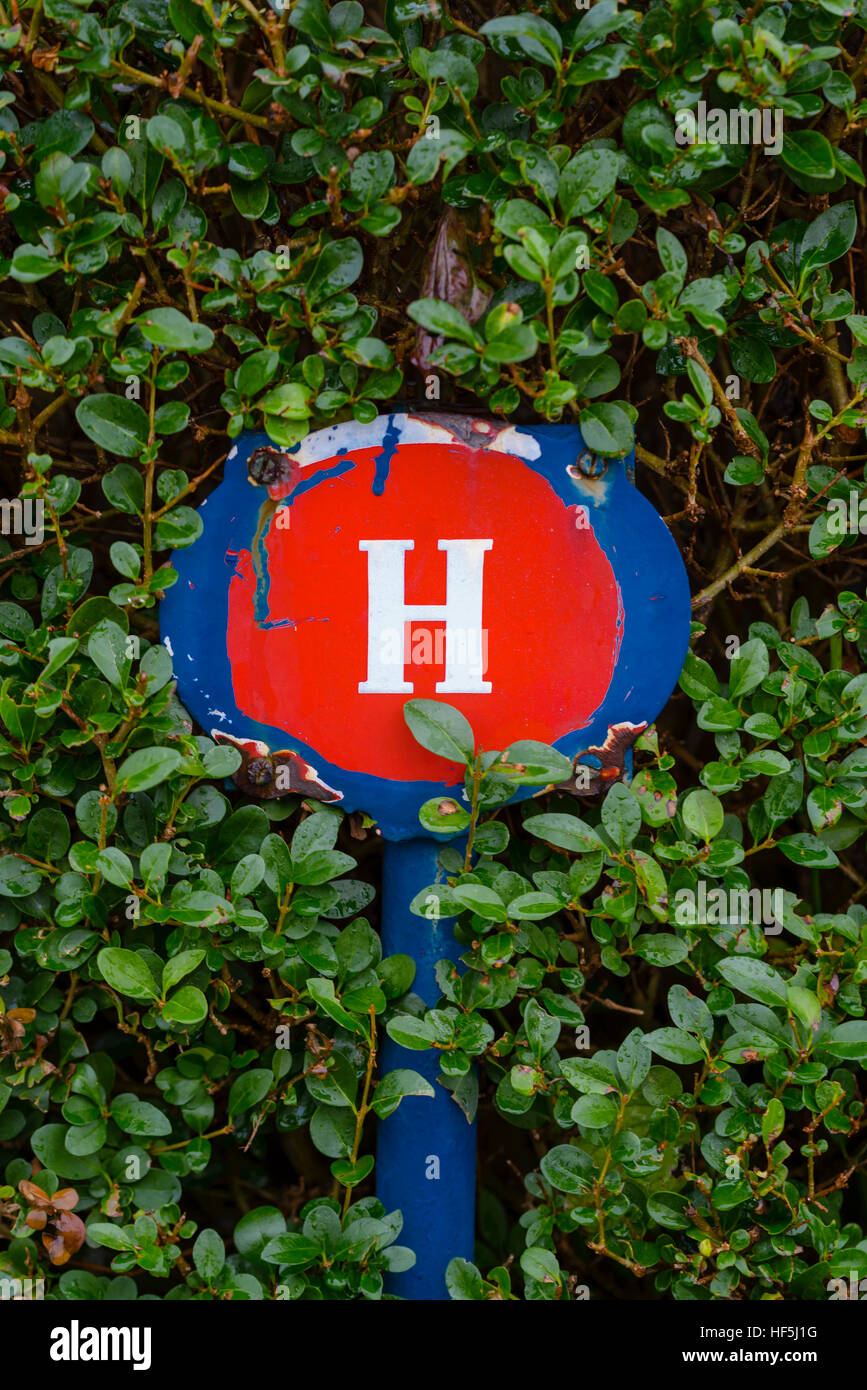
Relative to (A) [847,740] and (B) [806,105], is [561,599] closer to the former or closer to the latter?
(A) [847,740]

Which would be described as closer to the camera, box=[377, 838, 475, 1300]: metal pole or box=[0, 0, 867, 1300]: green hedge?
box=[0, 0, 867, 1300]: green hedge

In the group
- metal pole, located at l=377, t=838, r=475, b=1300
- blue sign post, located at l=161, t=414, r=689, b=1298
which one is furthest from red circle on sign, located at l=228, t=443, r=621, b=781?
metal pole, located at l=377, t=838, r=475, b=1300

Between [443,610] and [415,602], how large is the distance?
34 mm

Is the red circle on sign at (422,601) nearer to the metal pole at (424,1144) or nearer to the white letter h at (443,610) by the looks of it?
the white letter h at (443,610)

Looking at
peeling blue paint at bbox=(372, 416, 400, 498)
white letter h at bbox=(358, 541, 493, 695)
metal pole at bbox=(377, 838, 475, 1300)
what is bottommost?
metal pole at bbox=(377, 838, 475, 1300)

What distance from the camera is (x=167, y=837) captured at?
1.20 meters

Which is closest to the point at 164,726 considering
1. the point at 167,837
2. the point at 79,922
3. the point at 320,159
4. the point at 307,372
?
the point at 167,837

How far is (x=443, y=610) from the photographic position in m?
1.19

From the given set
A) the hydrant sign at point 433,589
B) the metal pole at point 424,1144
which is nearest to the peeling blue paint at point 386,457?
the hydrant sign at point 433,589

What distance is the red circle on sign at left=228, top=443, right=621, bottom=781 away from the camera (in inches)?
47.0

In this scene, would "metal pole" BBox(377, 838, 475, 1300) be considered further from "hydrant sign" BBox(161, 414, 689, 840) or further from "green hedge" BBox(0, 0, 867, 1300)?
"hydrant sign" BBox(161, 414, 689, 840)

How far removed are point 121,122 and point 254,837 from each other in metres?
0.86

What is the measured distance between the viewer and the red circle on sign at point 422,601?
3.92 ft

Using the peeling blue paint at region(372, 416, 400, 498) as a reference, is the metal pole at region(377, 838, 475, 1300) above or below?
below
